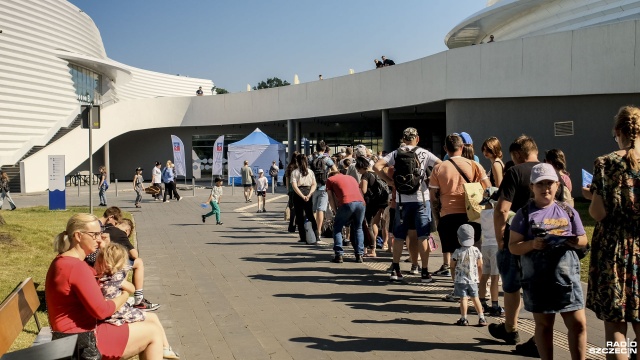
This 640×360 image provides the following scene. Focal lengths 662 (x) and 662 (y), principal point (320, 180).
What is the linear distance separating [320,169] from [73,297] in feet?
29.9

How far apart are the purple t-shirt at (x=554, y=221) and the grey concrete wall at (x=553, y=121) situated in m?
18.0

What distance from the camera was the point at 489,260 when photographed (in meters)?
6.71

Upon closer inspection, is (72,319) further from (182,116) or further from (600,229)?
(182,116)

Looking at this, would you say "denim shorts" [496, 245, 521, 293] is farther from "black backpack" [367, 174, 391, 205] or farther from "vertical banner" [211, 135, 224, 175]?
"vertical banner" [211, 135, 224, 175]

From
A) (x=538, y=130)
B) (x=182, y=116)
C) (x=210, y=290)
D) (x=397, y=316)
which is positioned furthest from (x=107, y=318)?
(x=182, y=116)

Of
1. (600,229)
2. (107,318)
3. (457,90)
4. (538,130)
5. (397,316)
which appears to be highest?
(457,90)

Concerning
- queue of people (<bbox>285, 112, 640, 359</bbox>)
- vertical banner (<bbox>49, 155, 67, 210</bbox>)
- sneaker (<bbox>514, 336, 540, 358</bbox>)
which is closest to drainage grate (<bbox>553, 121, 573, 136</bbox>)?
queue of people (<bbox>285, 112, 640, 359</bbox>)

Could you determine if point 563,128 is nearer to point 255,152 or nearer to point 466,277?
point 255,152

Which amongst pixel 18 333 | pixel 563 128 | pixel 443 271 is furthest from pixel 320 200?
pixel 563 128

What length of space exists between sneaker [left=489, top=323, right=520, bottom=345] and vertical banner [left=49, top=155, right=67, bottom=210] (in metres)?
17.8

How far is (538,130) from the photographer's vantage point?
22.4m

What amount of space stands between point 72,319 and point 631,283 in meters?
Result: 3.60

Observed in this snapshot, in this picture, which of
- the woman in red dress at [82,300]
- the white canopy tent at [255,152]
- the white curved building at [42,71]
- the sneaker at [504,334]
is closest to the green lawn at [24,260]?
the woman in red dress at [82,300]

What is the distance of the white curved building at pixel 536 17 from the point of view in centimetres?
2456
